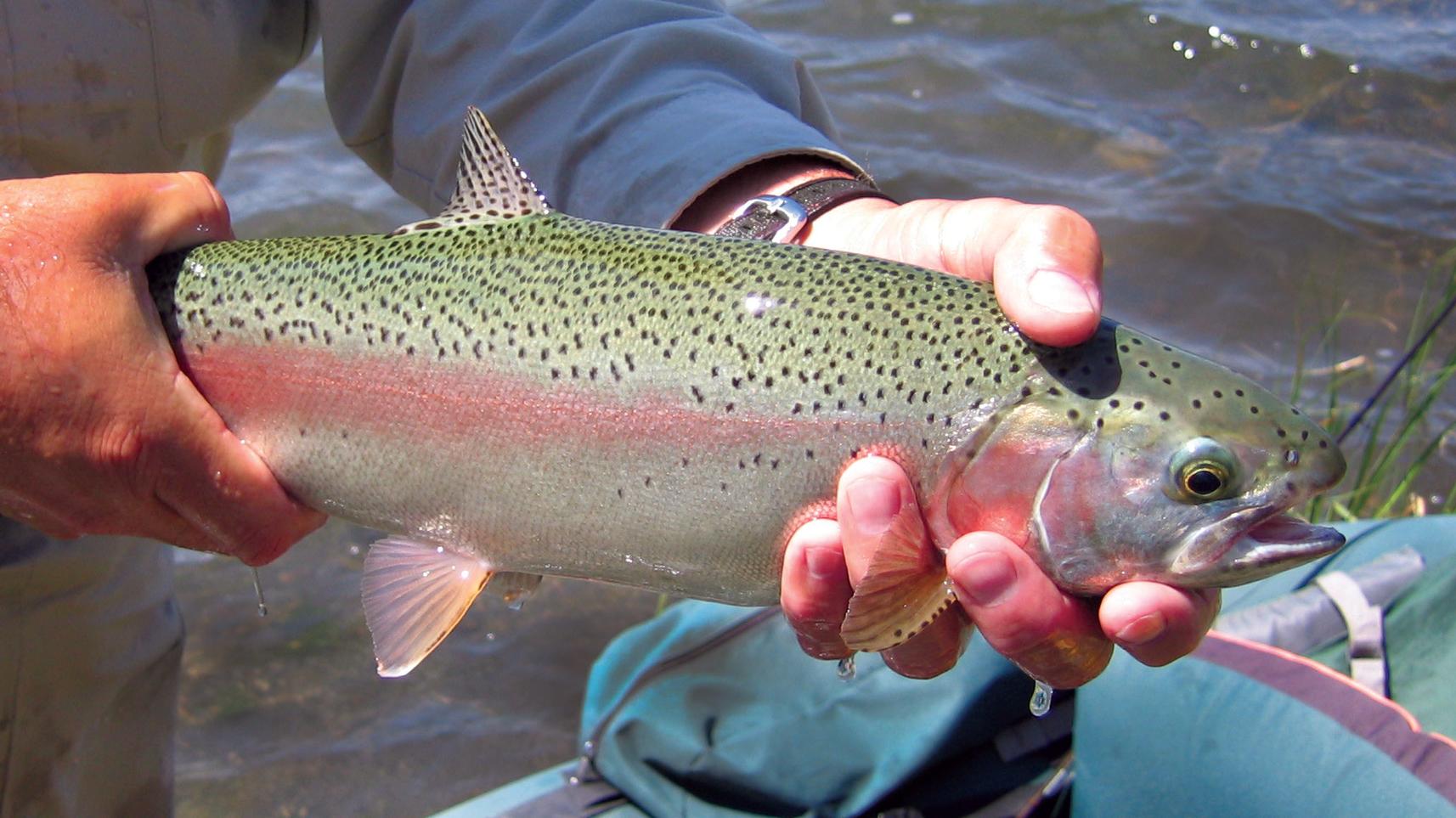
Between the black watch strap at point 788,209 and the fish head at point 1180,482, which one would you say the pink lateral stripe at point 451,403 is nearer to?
the fish head at point 1180,482

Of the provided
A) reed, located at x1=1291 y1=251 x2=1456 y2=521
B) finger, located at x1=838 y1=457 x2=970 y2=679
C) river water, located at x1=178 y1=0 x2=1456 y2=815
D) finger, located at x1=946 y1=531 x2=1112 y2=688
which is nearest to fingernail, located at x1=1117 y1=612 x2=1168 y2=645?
finger, located at x1=946 y1=531 x2=1112 y2=688

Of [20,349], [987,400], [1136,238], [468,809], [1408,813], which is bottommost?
[1136,238]

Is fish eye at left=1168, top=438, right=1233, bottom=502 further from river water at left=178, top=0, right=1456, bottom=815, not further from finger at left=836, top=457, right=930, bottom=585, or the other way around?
river water at left=178, top=0, right=1456, bottom=815

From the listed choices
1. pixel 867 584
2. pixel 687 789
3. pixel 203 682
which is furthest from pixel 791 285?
pixel 203 682

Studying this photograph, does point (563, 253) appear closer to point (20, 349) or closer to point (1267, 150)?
point (20, 349)

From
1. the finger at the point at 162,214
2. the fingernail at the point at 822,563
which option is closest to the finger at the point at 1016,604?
the fingernail at the point at 822,563
